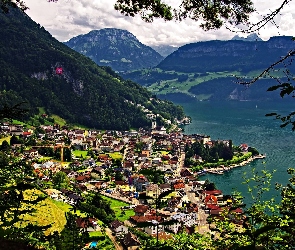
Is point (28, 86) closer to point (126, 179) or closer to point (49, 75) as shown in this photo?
point (49, 75)

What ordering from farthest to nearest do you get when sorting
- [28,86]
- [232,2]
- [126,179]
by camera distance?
1. [28,86]
2. [126,179]
3. [232,2]

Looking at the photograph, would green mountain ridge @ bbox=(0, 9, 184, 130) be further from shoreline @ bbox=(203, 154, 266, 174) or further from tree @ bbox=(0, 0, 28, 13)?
tree @ bbox=(0, 0, 28, 13)

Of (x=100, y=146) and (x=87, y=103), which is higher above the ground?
(x=87, y=103)

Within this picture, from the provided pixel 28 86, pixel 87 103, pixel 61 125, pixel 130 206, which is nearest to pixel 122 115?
pixel 87 103

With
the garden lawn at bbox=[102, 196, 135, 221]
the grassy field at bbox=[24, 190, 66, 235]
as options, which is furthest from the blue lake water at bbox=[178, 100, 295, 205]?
the grassy field at bbox=[24, 190, 66, 235]

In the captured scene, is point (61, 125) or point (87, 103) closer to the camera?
point (61, 125)

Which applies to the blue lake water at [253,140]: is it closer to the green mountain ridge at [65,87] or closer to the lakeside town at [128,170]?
the lakeside town at [128,170]
